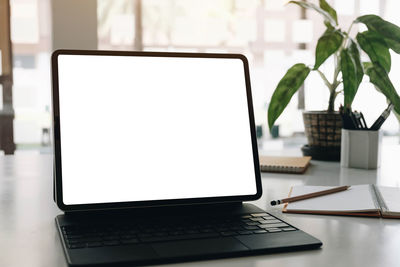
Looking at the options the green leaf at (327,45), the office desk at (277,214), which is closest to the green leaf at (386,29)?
the green leaf at (327,45)

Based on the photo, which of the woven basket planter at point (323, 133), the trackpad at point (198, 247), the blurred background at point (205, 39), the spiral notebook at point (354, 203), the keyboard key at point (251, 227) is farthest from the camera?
the blurred background at point (205, 39)

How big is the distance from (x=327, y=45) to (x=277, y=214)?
587 mm

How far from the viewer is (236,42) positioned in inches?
159

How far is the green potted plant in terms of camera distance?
116cm

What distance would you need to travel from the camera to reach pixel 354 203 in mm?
797

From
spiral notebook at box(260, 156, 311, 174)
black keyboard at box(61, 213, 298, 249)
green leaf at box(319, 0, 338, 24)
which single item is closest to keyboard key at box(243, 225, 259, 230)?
black keyboard at box(61, 213, 298, 249)

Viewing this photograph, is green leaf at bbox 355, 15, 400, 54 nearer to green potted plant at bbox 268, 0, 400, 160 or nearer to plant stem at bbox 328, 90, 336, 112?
green potted plant at bbox 268, 0, 400, 160

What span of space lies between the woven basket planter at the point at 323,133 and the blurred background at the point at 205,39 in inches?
89.9

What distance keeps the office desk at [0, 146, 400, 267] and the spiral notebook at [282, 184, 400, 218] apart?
0.6 inches

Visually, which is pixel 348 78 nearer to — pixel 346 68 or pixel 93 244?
pixel 346 68

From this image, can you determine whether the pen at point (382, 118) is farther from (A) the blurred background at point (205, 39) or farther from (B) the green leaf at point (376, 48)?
(A) the blurred background at point (205, 39)

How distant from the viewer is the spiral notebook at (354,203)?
0.75 m

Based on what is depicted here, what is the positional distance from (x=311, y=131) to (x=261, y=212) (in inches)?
27.8

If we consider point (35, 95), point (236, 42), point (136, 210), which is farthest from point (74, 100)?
point (236, 42)
